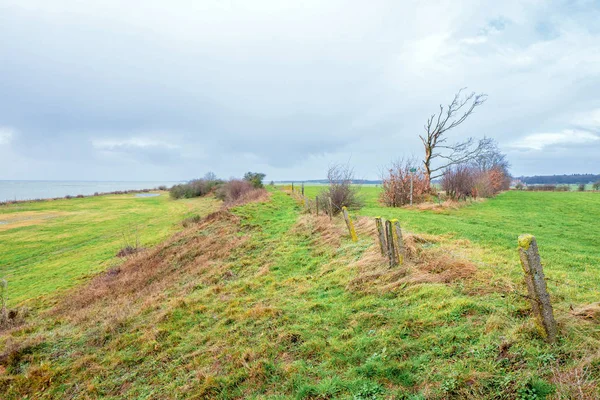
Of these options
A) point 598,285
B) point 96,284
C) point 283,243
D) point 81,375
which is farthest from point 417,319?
point 96,284

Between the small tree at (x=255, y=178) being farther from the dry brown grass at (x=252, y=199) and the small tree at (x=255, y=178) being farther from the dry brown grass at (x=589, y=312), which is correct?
the dry brown grass at (x=589, y=312)

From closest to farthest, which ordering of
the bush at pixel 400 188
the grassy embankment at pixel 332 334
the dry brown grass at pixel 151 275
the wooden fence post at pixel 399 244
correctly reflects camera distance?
the grassy embankment at pixel 332 334
the wooden fence post at pixel 399 244
the dry brown grass at pixel 151 275
the bush at pixel 400 188

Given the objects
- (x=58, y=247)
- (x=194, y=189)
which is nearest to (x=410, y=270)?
(x=58, y=247)

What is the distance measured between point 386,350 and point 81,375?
20.2 feet

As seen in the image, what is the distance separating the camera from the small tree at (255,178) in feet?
150

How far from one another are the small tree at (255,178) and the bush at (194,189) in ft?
64.4

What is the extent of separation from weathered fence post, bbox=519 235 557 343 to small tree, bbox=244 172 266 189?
41.7m

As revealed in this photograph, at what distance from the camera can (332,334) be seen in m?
5.10

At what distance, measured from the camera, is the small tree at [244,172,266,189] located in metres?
45.8

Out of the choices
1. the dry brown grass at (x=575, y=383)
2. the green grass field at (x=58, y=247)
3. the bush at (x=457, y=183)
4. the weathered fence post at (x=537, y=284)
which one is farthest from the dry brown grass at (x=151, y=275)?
the bush at (x=457, y=183)

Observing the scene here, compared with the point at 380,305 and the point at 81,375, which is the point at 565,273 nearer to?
the point at 380,305

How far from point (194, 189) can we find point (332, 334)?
226ft

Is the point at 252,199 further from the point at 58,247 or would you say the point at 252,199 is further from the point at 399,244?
the point at 399,244

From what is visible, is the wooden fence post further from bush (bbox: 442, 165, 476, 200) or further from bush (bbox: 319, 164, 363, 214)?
bush (bbox: 442, 165, 476, 200)
